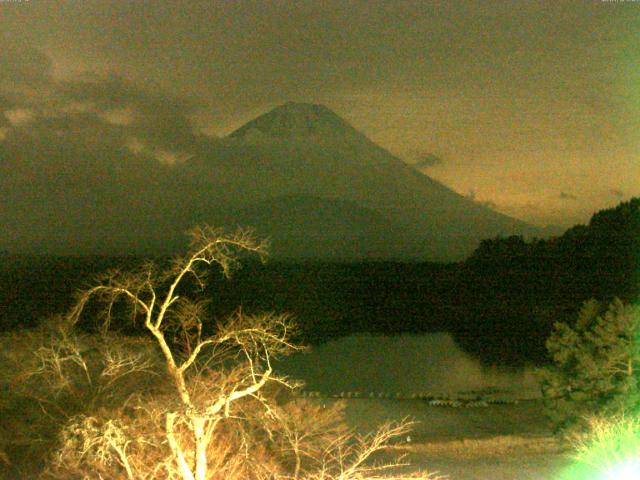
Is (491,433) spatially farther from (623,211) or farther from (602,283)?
(623,211)

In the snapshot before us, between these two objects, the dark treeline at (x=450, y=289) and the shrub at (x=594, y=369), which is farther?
the dark treeline at (x=450, y=289)

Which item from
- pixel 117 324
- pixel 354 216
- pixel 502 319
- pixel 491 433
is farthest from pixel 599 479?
pixel 354 216

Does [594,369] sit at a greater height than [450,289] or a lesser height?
greater

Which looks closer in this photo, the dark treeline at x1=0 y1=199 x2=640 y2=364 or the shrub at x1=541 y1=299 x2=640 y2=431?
the shrub at x1=541 y1=299 x2=640 y2=431

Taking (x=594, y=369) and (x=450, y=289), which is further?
(x=450, y=289)
